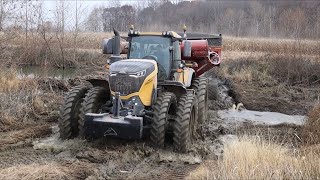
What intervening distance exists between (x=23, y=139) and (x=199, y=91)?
4.22 metres

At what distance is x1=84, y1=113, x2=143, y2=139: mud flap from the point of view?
268 inches


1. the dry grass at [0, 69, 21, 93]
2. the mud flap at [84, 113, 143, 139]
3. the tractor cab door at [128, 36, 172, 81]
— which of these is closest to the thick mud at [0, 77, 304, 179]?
the mud flap at [84, 113, 143, 139]

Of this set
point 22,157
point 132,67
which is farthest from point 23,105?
point 132,67

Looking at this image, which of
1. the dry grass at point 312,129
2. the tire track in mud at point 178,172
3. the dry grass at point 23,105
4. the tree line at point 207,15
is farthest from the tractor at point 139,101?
the tree line at point 207,15

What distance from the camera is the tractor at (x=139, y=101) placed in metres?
7.00

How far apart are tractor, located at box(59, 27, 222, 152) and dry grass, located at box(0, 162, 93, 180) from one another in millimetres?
967

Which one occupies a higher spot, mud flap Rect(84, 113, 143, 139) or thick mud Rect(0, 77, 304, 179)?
mud flap Rect(84, 113, 143, 139)

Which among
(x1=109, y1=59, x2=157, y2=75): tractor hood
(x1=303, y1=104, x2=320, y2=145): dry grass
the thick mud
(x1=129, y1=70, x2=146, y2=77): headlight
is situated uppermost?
(x1=109, y1=59, x2=157, y2=75): tractor hood

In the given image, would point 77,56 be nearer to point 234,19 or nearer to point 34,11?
point 34,11

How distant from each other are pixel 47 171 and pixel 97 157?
1100 millimetres

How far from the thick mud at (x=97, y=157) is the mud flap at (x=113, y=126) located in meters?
0.31

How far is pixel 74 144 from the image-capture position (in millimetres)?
7367

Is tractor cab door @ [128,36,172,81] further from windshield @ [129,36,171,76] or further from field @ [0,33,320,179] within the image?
field @ [0,33,320,179]

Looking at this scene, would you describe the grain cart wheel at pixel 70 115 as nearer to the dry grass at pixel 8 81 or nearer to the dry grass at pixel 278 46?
the dry grass at pixel 8 81
